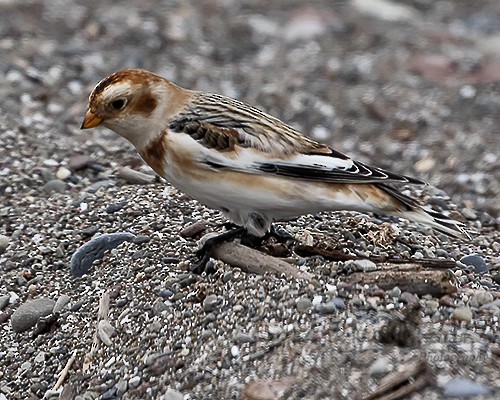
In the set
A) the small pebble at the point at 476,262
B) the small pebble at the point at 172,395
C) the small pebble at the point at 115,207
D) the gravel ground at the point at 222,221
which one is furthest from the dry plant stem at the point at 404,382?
the small pebble at the point at 115,207

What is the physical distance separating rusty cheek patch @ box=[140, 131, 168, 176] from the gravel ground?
392 millimetres

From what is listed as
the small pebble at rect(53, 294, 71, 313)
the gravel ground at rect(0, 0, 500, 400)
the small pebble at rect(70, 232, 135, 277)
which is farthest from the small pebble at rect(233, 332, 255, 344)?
the small pebble at rect(70, 232, 135, 277)

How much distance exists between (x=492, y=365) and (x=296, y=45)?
217 inches

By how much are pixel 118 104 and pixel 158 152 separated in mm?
252

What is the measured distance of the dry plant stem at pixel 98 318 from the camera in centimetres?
402

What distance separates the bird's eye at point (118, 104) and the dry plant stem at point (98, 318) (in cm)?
73

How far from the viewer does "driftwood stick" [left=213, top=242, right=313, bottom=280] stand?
159 inches

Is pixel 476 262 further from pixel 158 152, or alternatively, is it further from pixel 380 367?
pixel 158 152

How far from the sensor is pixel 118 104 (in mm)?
4309

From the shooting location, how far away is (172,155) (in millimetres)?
4211

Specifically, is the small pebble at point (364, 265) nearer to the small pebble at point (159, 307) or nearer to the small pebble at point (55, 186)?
the small pebble at point (159, 307)

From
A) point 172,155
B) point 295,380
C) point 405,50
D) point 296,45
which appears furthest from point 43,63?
point 295,380

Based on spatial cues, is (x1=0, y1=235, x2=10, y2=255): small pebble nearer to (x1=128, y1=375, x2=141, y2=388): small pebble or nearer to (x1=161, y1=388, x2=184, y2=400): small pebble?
(x1=128, y1=375, x2=141, y2=388): small pebble

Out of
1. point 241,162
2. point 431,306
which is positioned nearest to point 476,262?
point 431,306
